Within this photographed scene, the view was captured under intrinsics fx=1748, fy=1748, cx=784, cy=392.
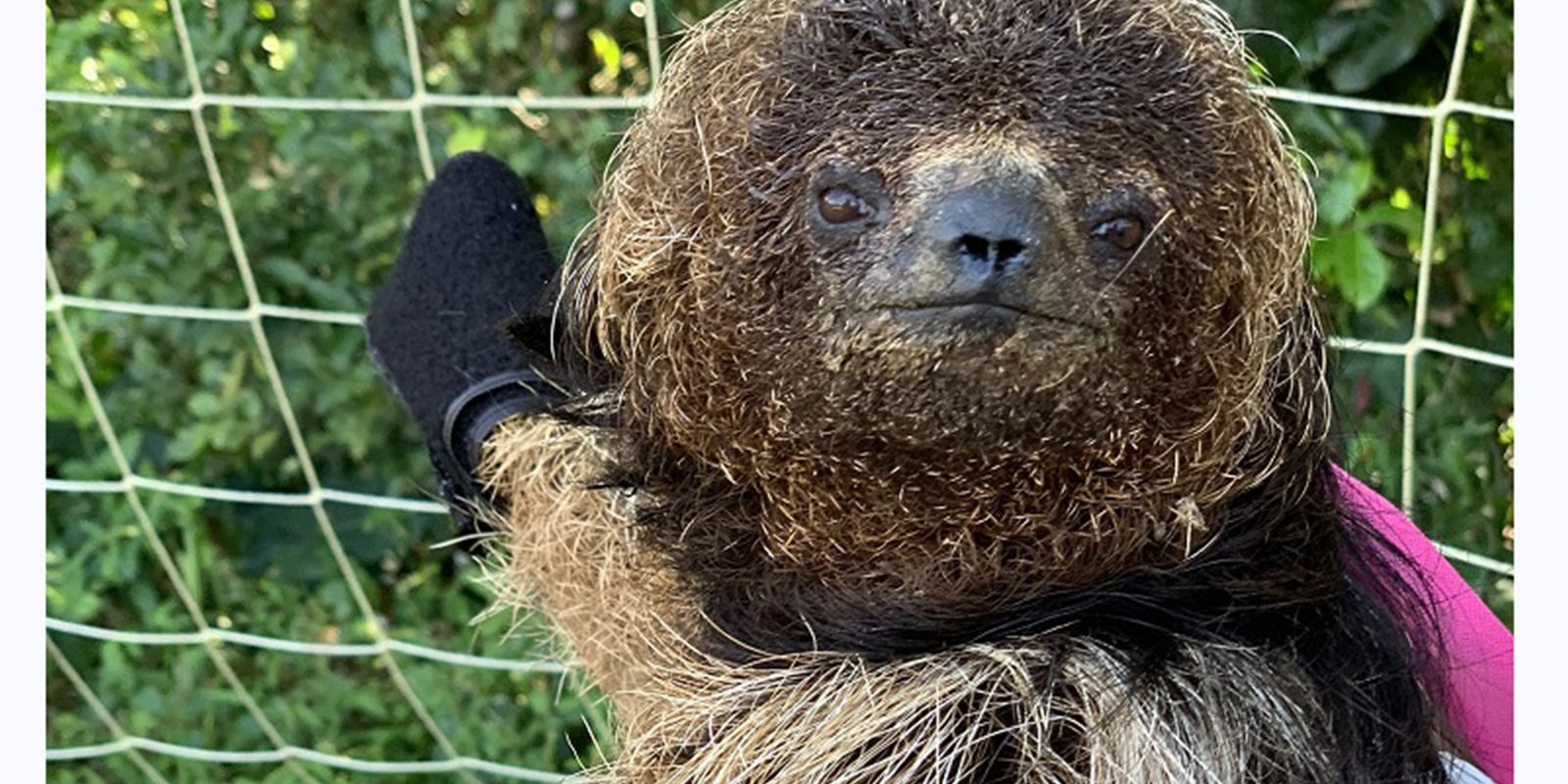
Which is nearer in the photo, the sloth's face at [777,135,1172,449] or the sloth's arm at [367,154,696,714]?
the sloth's face at [777,135,1172,449]

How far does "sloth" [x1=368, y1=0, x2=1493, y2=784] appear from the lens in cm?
→ 86

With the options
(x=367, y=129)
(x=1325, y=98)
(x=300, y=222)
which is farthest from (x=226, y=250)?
(x=1325, y=98)

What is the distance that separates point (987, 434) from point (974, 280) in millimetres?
99

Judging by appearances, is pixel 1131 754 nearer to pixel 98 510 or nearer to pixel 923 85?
pixel 923 85

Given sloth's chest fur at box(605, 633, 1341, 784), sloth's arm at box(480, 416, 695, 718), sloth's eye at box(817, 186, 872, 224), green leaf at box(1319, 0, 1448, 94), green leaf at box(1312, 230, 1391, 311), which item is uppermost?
green leaf at box(1319, 0, 1448, 94)

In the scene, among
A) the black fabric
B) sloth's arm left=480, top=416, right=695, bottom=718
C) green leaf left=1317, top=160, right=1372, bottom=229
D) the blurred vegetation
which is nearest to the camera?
sloth's arm left=480, top=416, right=695, bottom=718

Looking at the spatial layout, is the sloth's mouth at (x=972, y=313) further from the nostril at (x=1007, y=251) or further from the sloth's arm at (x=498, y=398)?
the sloth's arm at (x=498, y=398)

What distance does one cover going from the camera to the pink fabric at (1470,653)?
1.22 m

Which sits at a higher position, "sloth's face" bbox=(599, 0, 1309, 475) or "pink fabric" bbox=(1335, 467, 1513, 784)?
"sloth's face" bbox=(599, 0, 1309, 475)

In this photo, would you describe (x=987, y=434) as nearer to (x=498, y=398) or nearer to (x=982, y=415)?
(x=982, y=415)

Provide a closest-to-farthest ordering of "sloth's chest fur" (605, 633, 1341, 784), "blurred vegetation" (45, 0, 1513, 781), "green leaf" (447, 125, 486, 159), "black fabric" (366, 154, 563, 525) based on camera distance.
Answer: "sloth's chest fur" (605, 633, 1341, 784) → "black fabric" (366, 154, 563, 525) → "blurred vegetation" (45, 0, 1513, 781) → "green leaf" (447, 125, 486, 159)

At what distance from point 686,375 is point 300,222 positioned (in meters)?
1.43

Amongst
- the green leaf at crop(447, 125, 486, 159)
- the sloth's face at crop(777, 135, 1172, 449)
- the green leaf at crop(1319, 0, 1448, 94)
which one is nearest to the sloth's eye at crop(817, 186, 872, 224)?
the sloth's face at crop(777, 135, 1172, 449)

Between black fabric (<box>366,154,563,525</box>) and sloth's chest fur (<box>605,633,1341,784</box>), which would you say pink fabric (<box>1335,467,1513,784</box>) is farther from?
black fabric (<box>366,154,563,525</box>)
